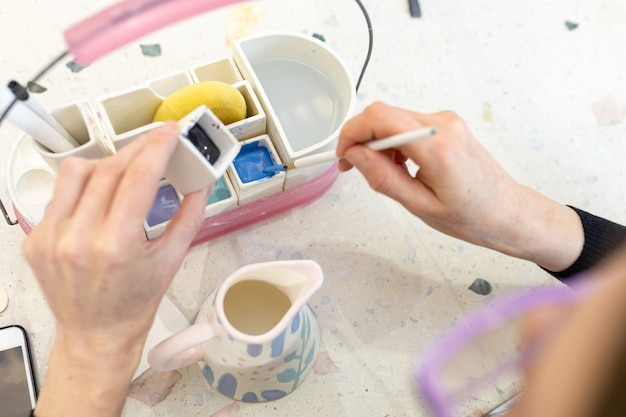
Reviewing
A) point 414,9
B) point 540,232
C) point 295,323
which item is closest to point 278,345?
point 295,323

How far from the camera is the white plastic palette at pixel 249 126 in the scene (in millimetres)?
469

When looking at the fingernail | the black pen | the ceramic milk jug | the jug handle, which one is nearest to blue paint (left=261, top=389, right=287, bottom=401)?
the ceramic milk jug

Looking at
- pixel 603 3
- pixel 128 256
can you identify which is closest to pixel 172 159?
pixel 128 256

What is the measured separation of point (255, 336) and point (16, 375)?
24 cm

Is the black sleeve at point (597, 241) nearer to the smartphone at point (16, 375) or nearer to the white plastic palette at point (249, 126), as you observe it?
the white plastic palette at point (249, 126)

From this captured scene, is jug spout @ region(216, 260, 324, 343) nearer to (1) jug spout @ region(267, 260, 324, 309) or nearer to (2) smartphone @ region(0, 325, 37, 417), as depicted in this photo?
(1) jug spout @ region(267, 260, 324, 309)

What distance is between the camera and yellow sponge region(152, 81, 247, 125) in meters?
0.47

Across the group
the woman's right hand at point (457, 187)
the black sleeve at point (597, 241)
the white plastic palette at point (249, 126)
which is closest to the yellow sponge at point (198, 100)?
the white plastic palette at point (249, 126)

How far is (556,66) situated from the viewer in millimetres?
684

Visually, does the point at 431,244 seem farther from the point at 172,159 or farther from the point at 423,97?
the point at 172,159

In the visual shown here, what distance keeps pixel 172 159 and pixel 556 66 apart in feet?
1.71

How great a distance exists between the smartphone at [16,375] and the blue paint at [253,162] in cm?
24

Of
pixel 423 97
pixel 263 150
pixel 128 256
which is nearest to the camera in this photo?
pixel 128 256

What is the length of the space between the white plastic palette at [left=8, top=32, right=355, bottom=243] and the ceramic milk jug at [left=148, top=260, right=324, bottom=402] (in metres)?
0.10
